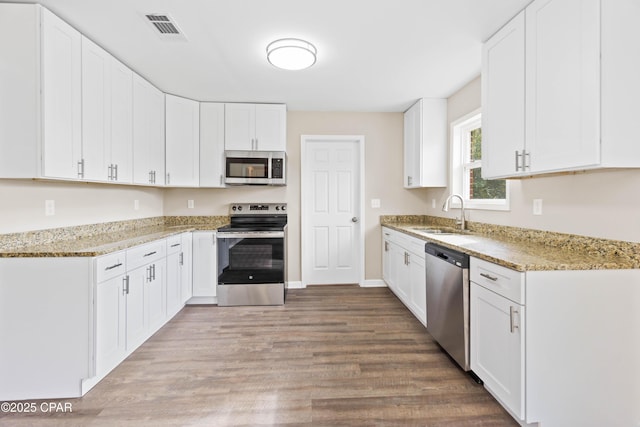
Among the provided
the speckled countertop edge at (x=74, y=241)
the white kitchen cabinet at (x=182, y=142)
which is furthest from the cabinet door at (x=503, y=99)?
the white kitchen cabinet at (x=182, y=142)

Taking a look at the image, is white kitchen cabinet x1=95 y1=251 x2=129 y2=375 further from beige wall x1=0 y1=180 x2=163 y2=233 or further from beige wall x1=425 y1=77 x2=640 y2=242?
beige wall x1=425 y1=77 x2=640 y2=242

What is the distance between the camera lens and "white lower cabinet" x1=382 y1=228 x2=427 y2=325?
2836 millimetres

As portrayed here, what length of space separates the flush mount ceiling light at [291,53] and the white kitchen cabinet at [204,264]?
6.76 feet

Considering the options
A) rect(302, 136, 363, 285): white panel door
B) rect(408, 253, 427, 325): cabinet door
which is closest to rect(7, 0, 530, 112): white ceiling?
rect(302, 136, 363, 285): white panel door

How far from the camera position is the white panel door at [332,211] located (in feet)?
14.1

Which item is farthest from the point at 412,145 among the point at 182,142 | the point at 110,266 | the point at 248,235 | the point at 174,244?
the point at 110,266

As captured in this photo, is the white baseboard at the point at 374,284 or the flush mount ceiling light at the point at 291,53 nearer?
the flush mount ceiling light at the point at 291,53

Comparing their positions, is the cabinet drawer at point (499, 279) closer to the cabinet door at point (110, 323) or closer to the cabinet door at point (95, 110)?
the cabinet door at point (110, 323)

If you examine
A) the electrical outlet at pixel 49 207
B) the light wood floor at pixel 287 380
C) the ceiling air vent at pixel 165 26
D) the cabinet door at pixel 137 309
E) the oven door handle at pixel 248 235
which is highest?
the ceiling air vent at pixel 165 26

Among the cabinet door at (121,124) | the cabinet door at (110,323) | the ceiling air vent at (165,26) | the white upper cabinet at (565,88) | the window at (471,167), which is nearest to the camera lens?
the white upper cabinet at (565,88)

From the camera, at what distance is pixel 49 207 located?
7.47ft

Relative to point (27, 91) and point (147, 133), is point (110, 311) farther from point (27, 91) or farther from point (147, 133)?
point (147, 133)

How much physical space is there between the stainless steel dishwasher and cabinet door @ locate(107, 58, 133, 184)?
9.39 ft

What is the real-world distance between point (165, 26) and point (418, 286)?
3.07 metres
